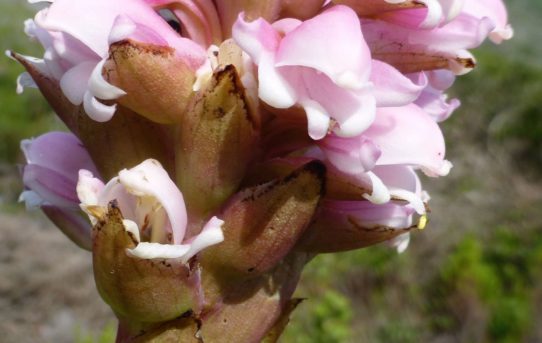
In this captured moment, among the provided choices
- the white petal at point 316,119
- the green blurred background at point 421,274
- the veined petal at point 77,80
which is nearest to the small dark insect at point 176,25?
the veined petal at point 77,80

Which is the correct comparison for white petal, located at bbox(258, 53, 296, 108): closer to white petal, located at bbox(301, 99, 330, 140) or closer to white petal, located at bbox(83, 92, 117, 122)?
white petal, located at bbox(301, 99, 330, 140)

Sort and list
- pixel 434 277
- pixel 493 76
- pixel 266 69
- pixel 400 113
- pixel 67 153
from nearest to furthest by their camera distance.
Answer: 1. pixel 266 69
2. pixel 400 113
3. pixel 67 153
4. pixel 434 277
5. pixel 493 76

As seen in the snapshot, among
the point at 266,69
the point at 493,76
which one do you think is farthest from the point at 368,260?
the point at 266,69

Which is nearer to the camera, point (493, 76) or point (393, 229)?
point (393, 229)

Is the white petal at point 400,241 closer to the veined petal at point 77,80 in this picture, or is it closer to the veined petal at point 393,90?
the veined petal at point 393,90

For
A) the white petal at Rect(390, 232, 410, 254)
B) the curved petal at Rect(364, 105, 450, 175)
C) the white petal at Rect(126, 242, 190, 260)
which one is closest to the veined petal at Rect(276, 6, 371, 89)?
the curved petal at Rect(364, 105, 450, 175)

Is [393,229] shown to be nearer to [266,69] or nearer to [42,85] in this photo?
[266,69]
